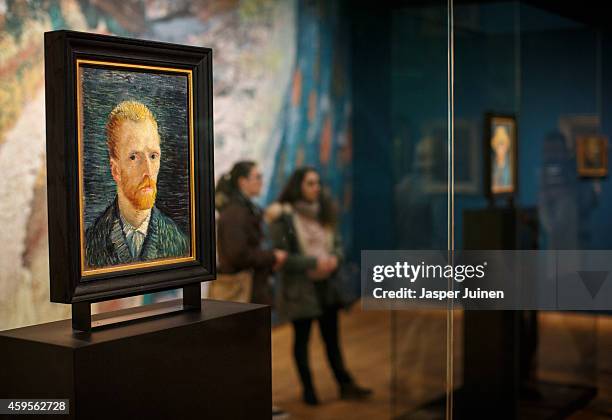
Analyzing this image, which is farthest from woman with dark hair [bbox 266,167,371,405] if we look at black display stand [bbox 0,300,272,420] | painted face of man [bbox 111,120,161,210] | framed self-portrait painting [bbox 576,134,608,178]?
painted face of man [bbox 111,120,161,210]

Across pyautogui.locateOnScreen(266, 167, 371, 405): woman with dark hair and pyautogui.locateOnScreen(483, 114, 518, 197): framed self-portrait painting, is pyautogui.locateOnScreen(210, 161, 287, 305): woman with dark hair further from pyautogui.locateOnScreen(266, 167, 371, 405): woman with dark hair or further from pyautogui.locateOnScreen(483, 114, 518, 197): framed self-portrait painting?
pyautogui.locateOnScreen(483, 114, 518, 197): framed self-portrait painting

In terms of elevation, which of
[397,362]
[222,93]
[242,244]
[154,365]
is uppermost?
[222,93]

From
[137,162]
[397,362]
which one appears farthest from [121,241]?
[397,362]

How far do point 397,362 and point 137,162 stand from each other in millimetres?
1768

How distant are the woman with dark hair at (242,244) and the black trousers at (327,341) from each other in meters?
0.18

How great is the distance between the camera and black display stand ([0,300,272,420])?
60.1 inches

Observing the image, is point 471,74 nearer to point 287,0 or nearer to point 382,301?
point 382,301

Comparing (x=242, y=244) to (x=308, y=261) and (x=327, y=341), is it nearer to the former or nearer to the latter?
(x=308, y=261)

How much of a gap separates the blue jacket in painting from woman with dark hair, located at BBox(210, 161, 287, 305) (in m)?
1.30

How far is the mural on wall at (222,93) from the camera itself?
97.3 inches

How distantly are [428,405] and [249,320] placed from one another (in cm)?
144

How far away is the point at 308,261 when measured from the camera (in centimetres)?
352

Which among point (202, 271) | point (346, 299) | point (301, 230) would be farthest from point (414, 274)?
point (202, 271)

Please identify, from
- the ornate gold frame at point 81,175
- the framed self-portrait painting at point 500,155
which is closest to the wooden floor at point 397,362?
the framed self-portrait painting at point 500,155
